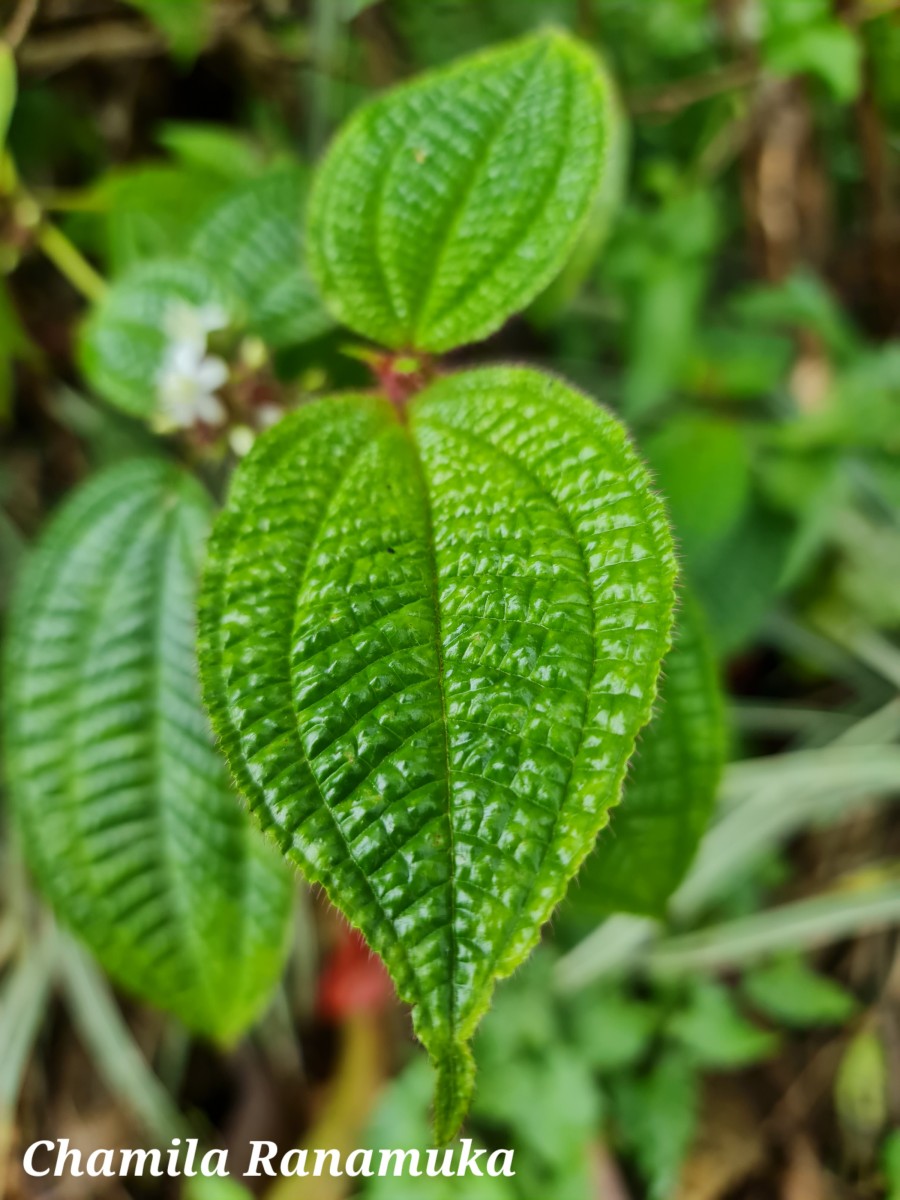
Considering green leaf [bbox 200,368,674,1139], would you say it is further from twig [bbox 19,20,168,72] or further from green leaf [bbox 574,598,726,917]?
twig [bbox 19,20,168,72]

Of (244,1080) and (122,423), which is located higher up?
(122,423)

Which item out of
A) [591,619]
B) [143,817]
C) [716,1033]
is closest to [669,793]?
[591,619]

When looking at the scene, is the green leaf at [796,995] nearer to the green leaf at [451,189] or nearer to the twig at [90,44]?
the green leaf at [451,189]

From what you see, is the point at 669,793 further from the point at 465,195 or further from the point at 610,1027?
the point at 610,1027

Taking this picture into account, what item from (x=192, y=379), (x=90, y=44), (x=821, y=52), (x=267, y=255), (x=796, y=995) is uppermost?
(x=90, y=44)

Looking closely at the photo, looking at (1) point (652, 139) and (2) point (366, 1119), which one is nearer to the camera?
(2) point (366, 1119)

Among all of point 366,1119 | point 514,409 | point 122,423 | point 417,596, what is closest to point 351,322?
point 514,409

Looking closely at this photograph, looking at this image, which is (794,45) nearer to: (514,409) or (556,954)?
(514,409)
